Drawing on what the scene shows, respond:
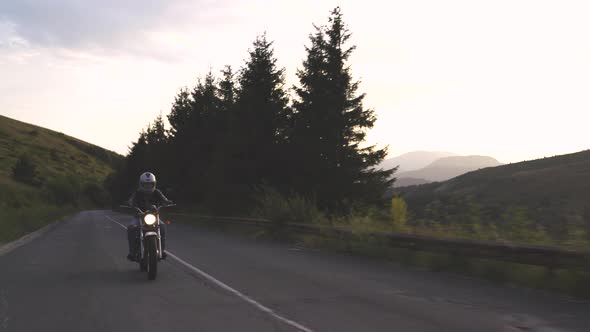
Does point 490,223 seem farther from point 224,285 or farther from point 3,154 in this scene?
point 3,154

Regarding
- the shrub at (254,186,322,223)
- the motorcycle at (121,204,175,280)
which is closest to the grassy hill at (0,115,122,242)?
the shrub at (254,186,322,223)

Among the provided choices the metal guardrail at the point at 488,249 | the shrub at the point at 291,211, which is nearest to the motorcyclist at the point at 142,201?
the metal guardrail at the point at 488,249

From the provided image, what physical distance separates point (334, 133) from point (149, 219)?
22279mm

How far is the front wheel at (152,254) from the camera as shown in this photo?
30.6ft

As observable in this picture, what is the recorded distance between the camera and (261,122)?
31.5 m

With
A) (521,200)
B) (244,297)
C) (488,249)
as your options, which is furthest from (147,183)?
(521,200)

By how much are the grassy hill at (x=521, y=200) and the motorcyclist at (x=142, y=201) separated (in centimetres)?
668

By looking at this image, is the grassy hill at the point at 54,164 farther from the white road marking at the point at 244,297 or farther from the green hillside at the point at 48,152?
the white road marking at the point at 244,297

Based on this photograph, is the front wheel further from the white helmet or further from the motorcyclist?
the white helmet

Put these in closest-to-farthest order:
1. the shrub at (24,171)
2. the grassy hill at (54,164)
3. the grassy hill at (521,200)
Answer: the grassy hill at (521,200) → the shrub at (24,171) → the grassy hill at (54,164)

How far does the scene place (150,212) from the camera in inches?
377

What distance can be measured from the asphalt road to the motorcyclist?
1.84ft

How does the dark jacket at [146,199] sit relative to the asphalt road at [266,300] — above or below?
above

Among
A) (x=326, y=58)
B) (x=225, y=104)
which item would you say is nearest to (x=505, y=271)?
(x=326, y=58)
